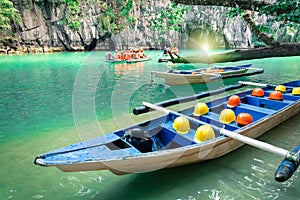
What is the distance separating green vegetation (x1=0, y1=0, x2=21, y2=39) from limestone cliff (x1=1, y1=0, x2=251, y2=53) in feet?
3.96

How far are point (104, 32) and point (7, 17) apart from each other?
13059mm

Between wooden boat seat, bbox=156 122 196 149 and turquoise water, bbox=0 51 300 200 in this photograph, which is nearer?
turquoise water, bbox=0 51 300 200

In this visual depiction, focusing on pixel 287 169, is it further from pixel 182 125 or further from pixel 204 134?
pixel 182 125

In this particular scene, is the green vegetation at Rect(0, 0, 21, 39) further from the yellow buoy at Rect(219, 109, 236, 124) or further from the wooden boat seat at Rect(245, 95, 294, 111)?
the yellow buoy at Rect(219, 109, 236, 124)

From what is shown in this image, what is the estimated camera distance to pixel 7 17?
3081cm

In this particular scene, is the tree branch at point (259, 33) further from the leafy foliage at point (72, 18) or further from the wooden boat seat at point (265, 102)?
the leafy foliage at point (72, 18)

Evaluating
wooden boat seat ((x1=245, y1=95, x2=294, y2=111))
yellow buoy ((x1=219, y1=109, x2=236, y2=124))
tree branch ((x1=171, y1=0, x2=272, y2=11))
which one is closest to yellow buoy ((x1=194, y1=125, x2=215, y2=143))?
yellow buoy ((x1=219, y1=109, x2=236, y2=124))

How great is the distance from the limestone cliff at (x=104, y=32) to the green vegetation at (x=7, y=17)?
1206mm

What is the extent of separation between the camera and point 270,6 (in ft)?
18.9

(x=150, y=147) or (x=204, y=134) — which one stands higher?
(x=204, y=134)

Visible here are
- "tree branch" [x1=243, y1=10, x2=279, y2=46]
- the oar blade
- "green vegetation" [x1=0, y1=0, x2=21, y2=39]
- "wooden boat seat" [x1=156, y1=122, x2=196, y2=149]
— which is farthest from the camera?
"green vegetation" [x1=0, y1=0, x2=21, y2=39]

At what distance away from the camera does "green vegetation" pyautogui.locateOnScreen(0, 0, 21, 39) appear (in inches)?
1178

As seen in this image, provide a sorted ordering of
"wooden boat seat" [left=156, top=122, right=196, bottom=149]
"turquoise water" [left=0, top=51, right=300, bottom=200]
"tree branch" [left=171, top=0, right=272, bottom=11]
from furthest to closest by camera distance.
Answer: "tree branch" [left=171, top=0, right=272, bottom=11]
"wooden boat seat" [left=156, top=122, right=196, bottom=149]
"turquoise water" [left=0, top=51, right=300, bottom=200]

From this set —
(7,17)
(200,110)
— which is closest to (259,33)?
(200,110)
